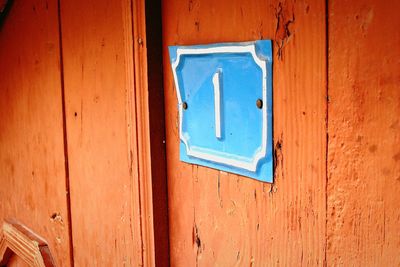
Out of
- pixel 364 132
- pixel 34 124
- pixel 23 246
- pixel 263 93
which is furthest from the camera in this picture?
pixel 23 246

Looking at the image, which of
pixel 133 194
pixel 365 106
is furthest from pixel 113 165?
pixel 365 106

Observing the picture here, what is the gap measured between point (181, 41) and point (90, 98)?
42 cm

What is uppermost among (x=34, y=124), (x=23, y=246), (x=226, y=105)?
(x=226, y=105)

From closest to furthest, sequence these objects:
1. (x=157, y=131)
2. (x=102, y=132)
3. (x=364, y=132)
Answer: (x=364, y=132), (x=157, y=131), (x=102, y=132)

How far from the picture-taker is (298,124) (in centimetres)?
83

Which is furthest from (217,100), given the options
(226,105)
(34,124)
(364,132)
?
(34,124)

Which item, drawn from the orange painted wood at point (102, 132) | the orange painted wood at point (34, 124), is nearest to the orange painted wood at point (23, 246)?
the orange painted wood at point (34, 124)

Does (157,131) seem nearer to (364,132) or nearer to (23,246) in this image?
(364,132)

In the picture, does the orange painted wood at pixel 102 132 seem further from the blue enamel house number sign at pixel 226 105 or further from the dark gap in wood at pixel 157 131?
the blue enamel house number sign at pixel 226 105

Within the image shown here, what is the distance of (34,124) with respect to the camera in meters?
1.73

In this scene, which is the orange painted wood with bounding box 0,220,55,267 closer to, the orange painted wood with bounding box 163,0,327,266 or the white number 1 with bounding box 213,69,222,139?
the orange painted wood with bounding box 163,0,327,266

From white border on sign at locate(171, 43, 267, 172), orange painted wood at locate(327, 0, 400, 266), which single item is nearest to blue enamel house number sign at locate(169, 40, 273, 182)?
white border on sign at locate(171, 43, 267, 172)

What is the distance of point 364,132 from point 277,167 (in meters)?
0.19

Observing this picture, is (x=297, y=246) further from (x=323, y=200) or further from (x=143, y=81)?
(x=143, y=81)
